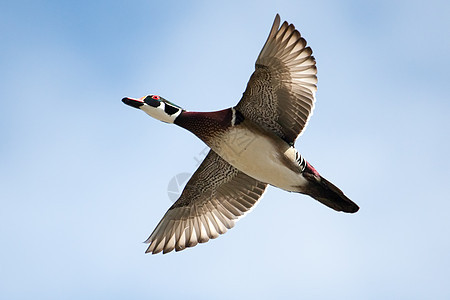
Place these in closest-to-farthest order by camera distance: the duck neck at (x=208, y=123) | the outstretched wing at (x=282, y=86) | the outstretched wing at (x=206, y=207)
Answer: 1. the outstretched wing at (x=282, y=86)
2. the duck neck at (x=208, y=123)
3. the outstretched wing at (x=206, y=207)

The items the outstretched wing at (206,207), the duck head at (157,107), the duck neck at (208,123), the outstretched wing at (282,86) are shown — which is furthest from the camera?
the outstretched wing at (206,207)

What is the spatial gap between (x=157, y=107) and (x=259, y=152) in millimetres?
1962

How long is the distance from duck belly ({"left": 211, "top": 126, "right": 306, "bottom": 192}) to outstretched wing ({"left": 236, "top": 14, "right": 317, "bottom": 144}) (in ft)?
0.64

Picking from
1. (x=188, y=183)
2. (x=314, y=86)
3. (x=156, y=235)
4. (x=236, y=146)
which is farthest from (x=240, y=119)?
(x=156, y=235)

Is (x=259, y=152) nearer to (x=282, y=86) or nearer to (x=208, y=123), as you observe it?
(x=208, y=123)

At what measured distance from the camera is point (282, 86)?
1135 centimetres

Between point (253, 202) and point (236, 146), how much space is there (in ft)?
5.53

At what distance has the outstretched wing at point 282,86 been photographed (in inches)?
436

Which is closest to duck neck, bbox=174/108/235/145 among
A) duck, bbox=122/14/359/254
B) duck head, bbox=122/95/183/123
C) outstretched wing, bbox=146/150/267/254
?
duck, bbox=122/14/359/254

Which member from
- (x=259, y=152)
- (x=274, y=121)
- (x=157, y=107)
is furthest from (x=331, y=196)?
(x=157, y=107)

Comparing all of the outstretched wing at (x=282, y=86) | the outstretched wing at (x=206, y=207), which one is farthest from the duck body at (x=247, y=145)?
the outstretched wing at (x=206, y=207)

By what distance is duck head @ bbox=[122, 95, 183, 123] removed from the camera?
12008 mm

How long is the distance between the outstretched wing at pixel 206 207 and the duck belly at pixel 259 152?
3.65 ft

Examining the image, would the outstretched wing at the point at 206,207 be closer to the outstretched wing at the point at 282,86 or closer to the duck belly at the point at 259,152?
the duck belly at the point at 259,152
